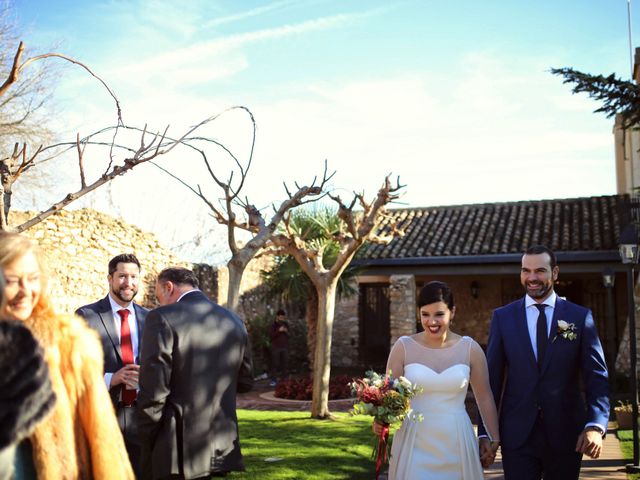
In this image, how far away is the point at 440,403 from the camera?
13.6 feet

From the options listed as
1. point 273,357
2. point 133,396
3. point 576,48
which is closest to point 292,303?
point 273,357

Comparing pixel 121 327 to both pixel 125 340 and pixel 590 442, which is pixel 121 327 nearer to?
pixel 125 340

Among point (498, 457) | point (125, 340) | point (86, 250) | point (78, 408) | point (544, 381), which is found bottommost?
point (498, 457)

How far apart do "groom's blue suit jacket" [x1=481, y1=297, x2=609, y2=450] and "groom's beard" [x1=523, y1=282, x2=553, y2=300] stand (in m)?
0.11

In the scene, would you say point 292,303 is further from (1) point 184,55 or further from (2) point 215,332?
(2) point 215,332

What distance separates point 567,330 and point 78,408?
3.13 metres

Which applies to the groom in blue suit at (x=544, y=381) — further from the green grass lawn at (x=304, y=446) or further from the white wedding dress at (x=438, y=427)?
the green grass lawn at (x=304, y=446)

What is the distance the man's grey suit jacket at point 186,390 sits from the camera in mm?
3609

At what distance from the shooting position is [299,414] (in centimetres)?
1144

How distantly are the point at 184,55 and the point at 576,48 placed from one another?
7.57m

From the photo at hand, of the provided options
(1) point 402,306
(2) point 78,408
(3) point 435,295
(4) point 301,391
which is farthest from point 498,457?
(1) point 402,306

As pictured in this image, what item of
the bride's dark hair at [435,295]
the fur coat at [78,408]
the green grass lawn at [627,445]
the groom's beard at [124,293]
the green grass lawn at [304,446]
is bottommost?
the green grass lawn at [627,445]

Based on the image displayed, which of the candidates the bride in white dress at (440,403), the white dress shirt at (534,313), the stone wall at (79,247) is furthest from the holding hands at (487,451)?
the stone wall at (79,247)

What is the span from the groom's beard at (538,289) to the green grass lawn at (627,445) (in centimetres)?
385
